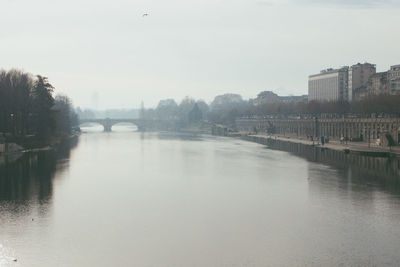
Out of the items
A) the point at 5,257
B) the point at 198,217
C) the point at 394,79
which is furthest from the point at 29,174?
the point at 394,79

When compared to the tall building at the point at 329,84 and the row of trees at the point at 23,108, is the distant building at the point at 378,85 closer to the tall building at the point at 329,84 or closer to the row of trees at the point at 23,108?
the tall building at the point at 329,84

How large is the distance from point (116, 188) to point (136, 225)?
38.7 ft

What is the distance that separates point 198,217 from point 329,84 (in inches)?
5315

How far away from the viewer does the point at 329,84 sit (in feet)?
504

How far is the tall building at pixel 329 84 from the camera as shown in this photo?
5714 inches

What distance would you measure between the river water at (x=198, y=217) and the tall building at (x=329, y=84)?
326ft

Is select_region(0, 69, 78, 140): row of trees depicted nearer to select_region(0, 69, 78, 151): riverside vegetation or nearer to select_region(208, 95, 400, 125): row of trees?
select_region(0, 69, 78, 151): riverside vegetation

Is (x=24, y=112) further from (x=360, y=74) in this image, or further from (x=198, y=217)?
(x=360, y=74)

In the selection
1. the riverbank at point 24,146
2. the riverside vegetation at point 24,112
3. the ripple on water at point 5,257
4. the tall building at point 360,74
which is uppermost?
the tall building at point 360,74

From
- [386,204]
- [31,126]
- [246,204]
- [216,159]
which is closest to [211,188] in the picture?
[246,204]

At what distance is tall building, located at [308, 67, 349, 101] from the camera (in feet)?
476

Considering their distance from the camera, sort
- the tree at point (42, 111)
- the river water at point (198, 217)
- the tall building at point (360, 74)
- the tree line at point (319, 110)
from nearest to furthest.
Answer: the river water at point (198, 217) < the tree at point (42, 111) < the tree line at point (319, 110) < the tall building at point (360, 74)

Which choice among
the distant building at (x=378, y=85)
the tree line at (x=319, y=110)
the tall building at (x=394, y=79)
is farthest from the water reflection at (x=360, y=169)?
the distant building at (x=378, y=85)

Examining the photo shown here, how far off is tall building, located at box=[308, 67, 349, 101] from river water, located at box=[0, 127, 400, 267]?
99.5 meters
